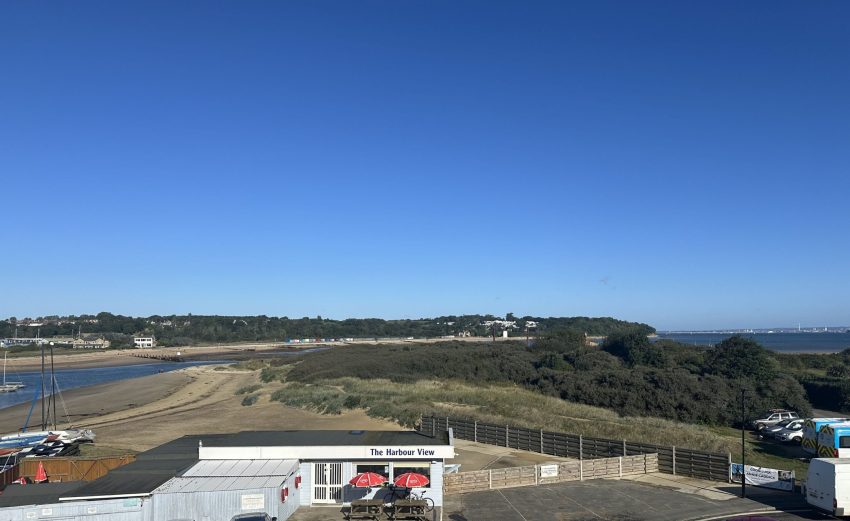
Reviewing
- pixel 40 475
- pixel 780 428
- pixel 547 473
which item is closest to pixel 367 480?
pixel 547 473

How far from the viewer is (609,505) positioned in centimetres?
2200

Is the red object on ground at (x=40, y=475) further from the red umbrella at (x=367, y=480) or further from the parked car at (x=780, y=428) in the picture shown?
the parked car at (x=780, y=428)

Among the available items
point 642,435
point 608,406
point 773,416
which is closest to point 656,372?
point 608,406

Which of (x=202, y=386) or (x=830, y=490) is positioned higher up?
(x=830, y=490)

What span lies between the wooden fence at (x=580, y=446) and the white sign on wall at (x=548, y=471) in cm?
446

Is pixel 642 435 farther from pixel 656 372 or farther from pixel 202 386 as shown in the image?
pixel 202 386

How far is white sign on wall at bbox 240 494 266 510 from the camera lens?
18.3 m

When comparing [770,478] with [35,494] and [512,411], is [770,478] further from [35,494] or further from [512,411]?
[35,494]

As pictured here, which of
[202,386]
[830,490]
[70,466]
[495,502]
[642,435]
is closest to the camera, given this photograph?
[830,490]

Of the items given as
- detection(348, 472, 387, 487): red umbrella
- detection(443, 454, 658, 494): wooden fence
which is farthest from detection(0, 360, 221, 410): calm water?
detection(348, 472, 387, 487): red umbrella

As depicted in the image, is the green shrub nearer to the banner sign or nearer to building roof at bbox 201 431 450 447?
building roof at bbox 201 431 450 447

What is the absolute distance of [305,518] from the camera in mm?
20516

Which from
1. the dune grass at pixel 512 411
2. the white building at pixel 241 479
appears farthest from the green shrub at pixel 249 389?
the white building at pixel 241 479

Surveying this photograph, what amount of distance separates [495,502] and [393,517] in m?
4.50
